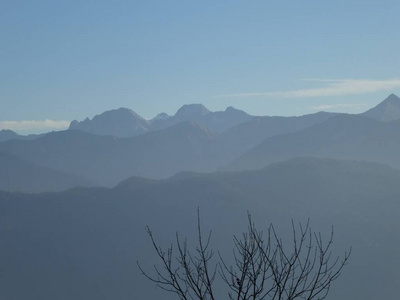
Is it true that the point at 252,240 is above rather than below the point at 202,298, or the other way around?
above

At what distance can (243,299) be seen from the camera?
1131cm

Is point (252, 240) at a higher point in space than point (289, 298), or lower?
higher

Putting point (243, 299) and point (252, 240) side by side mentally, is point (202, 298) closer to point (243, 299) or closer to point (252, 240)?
point (243, 299)

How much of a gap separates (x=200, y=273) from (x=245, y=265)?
1137mm

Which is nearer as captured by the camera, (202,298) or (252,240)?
(202,298)

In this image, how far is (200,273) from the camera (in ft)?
40.2

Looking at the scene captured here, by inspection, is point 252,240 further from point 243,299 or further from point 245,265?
point 243,299

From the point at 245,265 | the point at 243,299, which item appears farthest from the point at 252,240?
the point at 243,299

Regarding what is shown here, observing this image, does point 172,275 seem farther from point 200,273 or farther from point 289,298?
point 289,298

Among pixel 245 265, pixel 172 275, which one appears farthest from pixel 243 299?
pixel 172 275

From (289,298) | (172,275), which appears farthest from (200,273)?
(289,298)

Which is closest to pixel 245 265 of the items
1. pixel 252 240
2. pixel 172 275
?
pixel 252 240

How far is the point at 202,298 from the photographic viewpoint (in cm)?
1122

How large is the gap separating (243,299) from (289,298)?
1008mm
